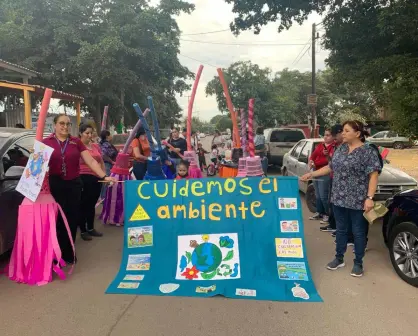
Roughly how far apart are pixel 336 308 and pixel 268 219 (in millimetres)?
1137

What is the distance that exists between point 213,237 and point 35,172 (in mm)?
2030

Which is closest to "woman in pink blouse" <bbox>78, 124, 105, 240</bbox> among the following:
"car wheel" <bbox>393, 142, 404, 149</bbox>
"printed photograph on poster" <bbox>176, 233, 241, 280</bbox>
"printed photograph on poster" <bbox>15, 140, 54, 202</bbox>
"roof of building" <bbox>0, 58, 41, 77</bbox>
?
"printed photograph on poster" <bbox>15, 140, 54, 202</bbox>

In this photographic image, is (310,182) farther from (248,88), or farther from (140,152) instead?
(248,88)

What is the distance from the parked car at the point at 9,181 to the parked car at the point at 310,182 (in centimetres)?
508

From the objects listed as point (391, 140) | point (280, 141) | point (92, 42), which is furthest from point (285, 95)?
point (280, 141)

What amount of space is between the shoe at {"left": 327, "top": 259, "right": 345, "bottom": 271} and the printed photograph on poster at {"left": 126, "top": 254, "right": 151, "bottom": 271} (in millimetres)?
2067

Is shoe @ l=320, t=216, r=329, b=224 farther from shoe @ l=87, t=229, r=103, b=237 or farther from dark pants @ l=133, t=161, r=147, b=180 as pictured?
shoe @ l=87, t=229, r=103, b=237

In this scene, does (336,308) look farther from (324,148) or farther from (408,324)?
(324,148)

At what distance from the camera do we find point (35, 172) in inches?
Answer: 159

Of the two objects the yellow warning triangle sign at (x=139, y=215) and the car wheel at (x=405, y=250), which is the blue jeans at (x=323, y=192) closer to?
the car wheel at (x=405, y=250)

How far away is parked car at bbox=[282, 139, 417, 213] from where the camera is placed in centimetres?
625

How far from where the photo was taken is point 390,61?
8203 mm

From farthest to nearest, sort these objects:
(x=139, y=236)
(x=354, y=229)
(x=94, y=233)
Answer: (x=94, y=233) → (x=139, y=236) → (x=354, y=229)

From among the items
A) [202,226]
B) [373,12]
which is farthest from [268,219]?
[373,12]
